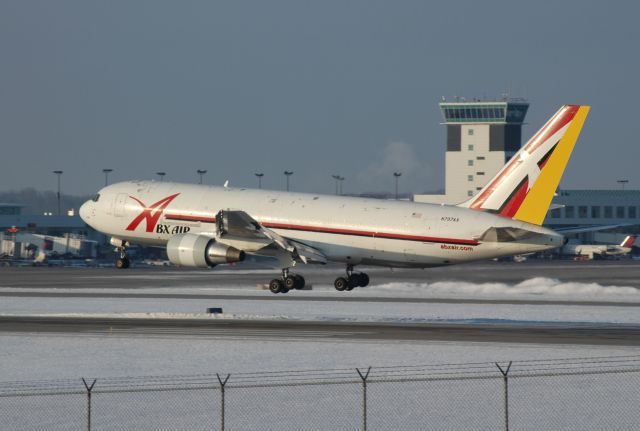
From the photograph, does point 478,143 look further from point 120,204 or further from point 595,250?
point 120,204

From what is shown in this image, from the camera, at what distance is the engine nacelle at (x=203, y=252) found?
6381 cm

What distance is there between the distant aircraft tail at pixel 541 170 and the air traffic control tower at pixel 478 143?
13061cm

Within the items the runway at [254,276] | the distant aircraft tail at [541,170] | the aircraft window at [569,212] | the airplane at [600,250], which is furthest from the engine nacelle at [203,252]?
the aircraft window at [569,212]

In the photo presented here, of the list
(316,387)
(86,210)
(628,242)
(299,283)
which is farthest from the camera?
(628,242)

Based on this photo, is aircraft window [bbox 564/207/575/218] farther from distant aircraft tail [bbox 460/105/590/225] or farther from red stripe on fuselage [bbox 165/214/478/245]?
red stripe on fuselage [bbox 165/214/478/245]

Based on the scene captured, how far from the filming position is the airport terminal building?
193m

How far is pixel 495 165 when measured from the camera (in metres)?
192

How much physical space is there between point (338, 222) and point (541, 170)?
1138 centimetres

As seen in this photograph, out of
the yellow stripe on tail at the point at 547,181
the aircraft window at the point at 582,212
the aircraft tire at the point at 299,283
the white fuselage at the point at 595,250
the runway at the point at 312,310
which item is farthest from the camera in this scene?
the aircraft window at the point at 582,212

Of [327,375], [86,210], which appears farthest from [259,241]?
[327,375]

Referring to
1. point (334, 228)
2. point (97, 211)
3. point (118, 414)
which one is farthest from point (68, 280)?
point (118, 414)

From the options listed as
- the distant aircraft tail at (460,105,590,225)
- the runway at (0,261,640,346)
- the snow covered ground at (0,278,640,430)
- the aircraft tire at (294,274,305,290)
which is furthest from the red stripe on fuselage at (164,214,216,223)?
the distant aircraft tail at (460,105,590,225)

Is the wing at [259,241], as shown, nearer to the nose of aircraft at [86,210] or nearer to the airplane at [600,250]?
the nose of aircraft at [86,210]

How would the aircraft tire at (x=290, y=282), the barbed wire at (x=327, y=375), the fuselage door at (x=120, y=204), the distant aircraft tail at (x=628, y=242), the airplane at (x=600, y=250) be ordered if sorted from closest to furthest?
the barbed wire at (x=327, y=375)
the aircraft tire at (x=290, y=282)
the fuselage door at (x=120, y=204)
the distant aircraft tail at (x=628, y=242)
the airplane at (x=600, y=250)
